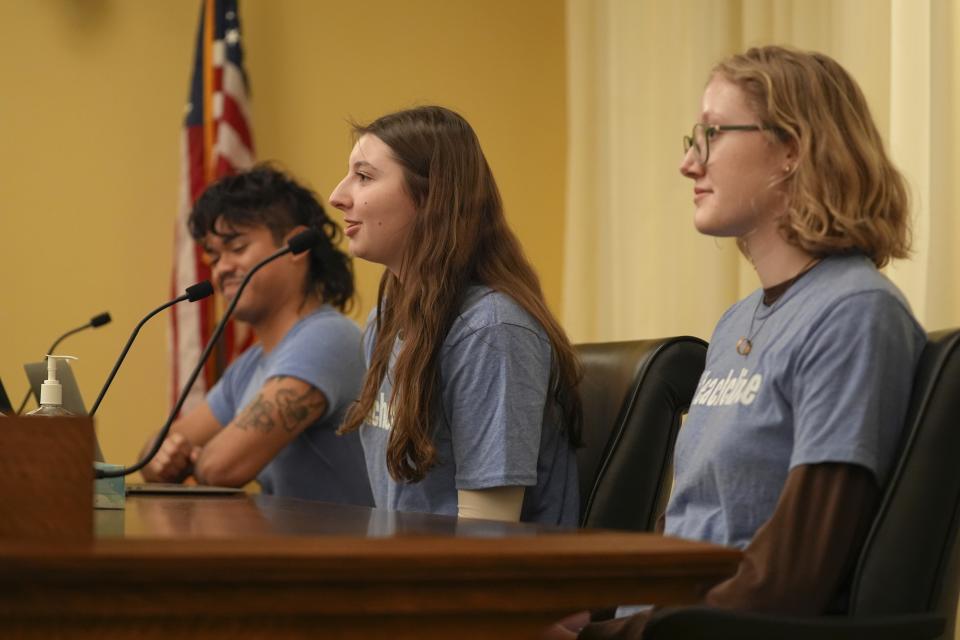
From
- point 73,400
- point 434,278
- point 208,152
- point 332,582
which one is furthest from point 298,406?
point 332,582

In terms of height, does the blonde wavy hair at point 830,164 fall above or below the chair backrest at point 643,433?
above

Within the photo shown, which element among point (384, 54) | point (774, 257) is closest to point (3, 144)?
point (384, 54)

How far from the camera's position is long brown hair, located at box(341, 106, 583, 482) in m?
1.92

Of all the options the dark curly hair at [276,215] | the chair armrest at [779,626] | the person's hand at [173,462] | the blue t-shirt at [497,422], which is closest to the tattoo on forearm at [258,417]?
the person's hand at [173,462]

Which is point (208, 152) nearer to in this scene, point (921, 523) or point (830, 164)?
point (830, 164)

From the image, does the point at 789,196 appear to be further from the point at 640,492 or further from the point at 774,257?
the point at 640,492

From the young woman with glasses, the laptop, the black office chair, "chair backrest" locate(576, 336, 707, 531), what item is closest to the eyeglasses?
the young woman with glasses

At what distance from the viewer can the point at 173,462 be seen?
9.75ft

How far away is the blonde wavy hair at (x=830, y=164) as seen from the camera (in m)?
1.48

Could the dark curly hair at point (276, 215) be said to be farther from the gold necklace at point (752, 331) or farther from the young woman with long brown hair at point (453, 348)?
the gold necklace at point (752, 331)

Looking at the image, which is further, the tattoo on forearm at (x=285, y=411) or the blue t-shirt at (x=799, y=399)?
the tattoo on forearm at (x=285, y=411)

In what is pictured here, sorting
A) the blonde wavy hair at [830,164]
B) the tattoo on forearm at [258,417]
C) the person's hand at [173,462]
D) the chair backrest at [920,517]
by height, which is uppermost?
the blonde wavy hair at [830,164]

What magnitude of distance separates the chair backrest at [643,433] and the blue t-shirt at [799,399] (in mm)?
222

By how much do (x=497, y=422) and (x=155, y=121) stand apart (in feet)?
8.60
